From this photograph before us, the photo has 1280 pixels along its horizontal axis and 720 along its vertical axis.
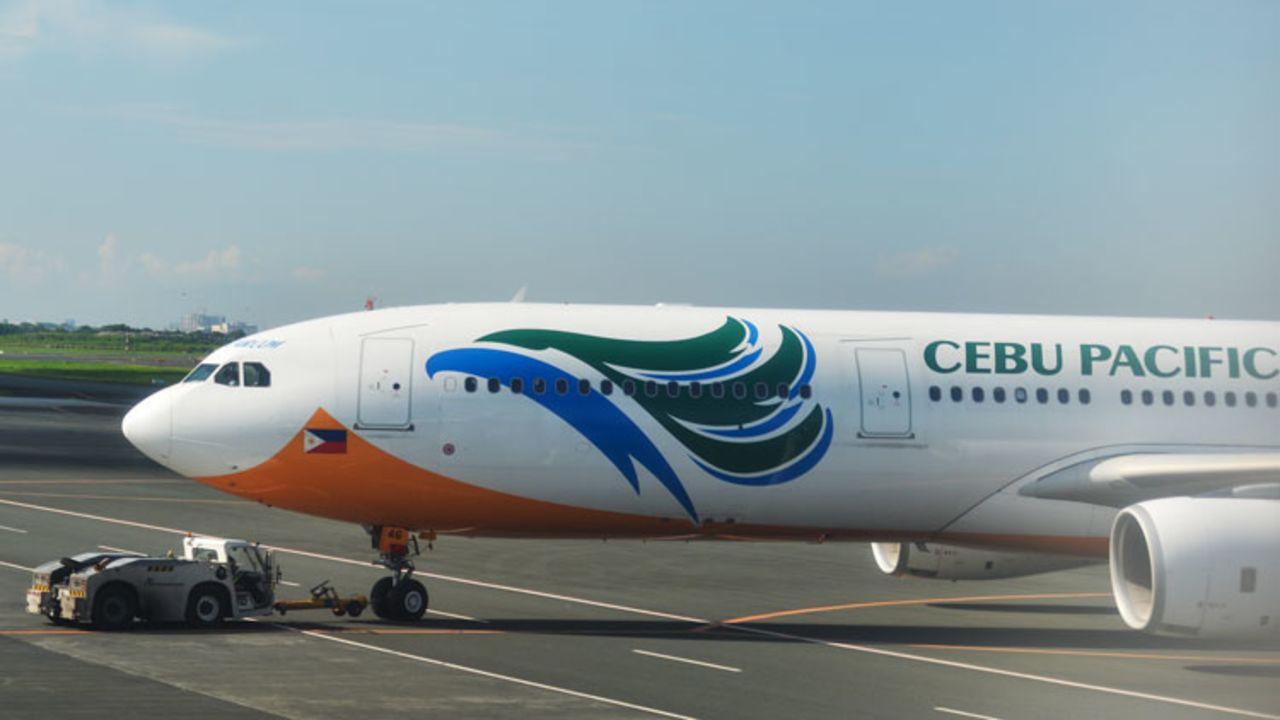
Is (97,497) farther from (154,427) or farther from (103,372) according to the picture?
(103,372)

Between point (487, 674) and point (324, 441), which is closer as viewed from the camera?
point (487, 674)

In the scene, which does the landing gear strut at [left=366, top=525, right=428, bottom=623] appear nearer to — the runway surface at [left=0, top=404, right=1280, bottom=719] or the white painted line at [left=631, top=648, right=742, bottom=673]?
the runway surface at [left=0, top=404, right=1280, bottom=719]

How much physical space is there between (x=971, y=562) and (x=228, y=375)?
13.6 m

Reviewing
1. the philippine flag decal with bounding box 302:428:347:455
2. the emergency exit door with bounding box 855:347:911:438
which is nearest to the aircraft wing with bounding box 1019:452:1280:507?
the emergency exit door with bounding box 855:347:911:438

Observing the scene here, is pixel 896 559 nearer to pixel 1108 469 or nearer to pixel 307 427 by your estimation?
pixel 1108 469

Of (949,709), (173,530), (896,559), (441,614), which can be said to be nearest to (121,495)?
(173,530)

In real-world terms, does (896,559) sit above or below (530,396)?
below

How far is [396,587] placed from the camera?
90.7ft

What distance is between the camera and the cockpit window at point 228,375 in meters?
27.5

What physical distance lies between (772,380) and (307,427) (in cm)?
765

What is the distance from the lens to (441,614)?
94.6 feet

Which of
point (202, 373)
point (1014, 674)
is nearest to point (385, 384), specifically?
point (202, 373)

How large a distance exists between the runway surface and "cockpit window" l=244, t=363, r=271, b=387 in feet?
12.8

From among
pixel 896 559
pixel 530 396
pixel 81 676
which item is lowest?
pixel 81 676
